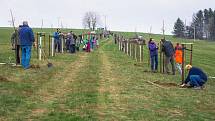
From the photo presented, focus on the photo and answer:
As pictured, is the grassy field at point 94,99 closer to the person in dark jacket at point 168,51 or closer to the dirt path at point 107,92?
the dirt path at point 107,92

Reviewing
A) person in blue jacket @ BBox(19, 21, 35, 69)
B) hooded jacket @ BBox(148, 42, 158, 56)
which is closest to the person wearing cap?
person in blue jacket @ BBox(19, 21, 35, 69)

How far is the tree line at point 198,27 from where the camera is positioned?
153m

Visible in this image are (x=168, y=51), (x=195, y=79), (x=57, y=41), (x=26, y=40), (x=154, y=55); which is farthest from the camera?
(x=57, y=41)

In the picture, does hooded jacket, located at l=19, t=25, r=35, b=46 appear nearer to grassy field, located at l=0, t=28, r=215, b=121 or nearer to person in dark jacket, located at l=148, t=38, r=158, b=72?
grassy field, located at l=0, t=28, r=215, b=121

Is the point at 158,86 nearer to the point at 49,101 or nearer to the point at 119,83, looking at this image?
the point at 119,83

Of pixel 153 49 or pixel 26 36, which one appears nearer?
pixel 26 36

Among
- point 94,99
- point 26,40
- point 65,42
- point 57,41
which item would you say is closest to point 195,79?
point 94,99

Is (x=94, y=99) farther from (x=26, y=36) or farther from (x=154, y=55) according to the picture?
(x=154, y=55)

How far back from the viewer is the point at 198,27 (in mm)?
162875

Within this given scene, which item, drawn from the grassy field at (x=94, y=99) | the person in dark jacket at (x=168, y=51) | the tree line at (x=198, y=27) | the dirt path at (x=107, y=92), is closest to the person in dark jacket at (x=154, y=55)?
the person in dark jacket at (x=168, y=51)

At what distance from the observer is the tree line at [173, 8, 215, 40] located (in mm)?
152788

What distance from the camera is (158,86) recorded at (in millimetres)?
18719

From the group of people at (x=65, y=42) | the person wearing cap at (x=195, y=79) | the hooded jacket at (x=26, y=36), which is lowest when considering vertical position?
the person wearing cap at (x=195, y=79)

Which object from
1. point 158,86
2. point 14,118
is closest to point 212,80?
point 158,86
